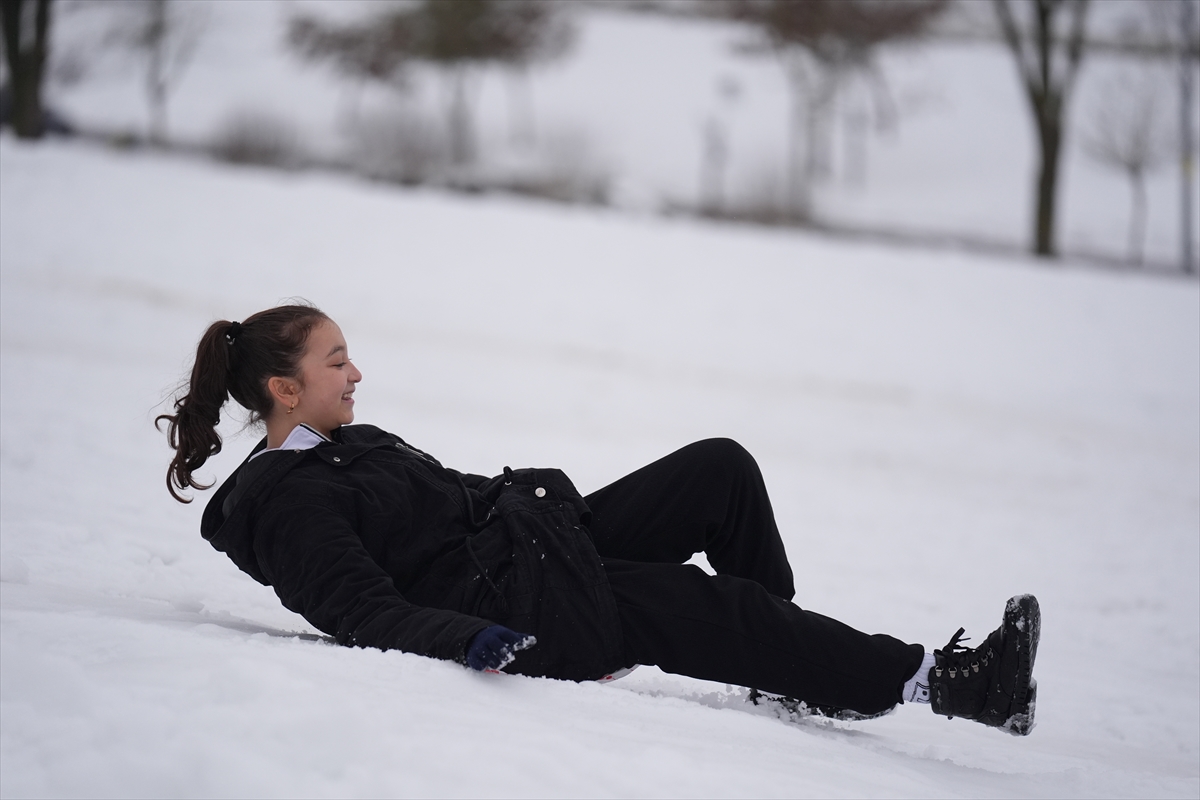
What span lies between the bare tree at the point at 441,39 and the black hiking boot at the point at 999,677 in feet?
61.4

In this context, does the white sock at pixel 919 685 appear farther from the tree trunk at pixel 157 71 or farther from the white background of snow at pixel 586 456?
the tree trunk at pixel 157 71

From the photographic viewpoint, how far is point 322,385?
7.96ft

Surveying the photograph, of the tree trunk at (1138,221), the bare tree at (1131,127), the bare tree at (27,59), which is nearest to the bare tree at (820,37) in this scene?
the tree trunk at (1138,221)

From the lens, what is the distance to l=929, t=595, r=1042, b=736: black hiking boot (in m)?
2.18

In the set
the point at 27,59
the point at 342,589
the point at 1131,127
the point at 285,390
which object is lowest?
the point at 342,589

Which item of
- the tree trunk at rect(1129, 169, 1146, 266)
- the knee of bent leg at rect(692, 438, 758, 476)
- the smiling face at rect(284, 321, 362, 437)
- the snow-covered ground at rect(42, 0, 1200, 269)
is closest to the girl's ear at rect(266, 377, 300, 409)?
the smiling face at rect(284, 321, 362, 437)

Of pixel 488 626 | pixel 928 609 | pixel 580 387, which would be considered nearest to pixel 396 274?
pixel 580 387

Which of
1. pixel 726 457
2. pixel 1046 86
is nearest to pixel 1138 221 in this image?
pixel 1046 86

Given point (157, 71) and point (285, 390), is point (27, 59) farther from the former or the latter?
point (285, 390)

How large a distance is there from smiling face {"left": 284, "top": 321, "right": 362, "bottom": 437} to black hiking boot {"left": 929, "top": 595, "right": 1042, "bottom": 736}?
1.42 metres

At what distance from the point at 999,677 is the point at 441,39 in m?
20.1

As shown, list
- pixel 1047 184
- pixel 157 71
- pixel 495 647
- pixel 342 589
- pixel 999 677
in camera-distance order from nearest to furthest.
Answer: pixel 495 647, pixel 342 589, pixel 999 677, pixel 1047 184, pixel 157 71

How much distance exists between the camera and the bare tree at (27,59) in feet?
41.9

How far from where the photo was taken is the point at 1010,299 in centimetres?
961
